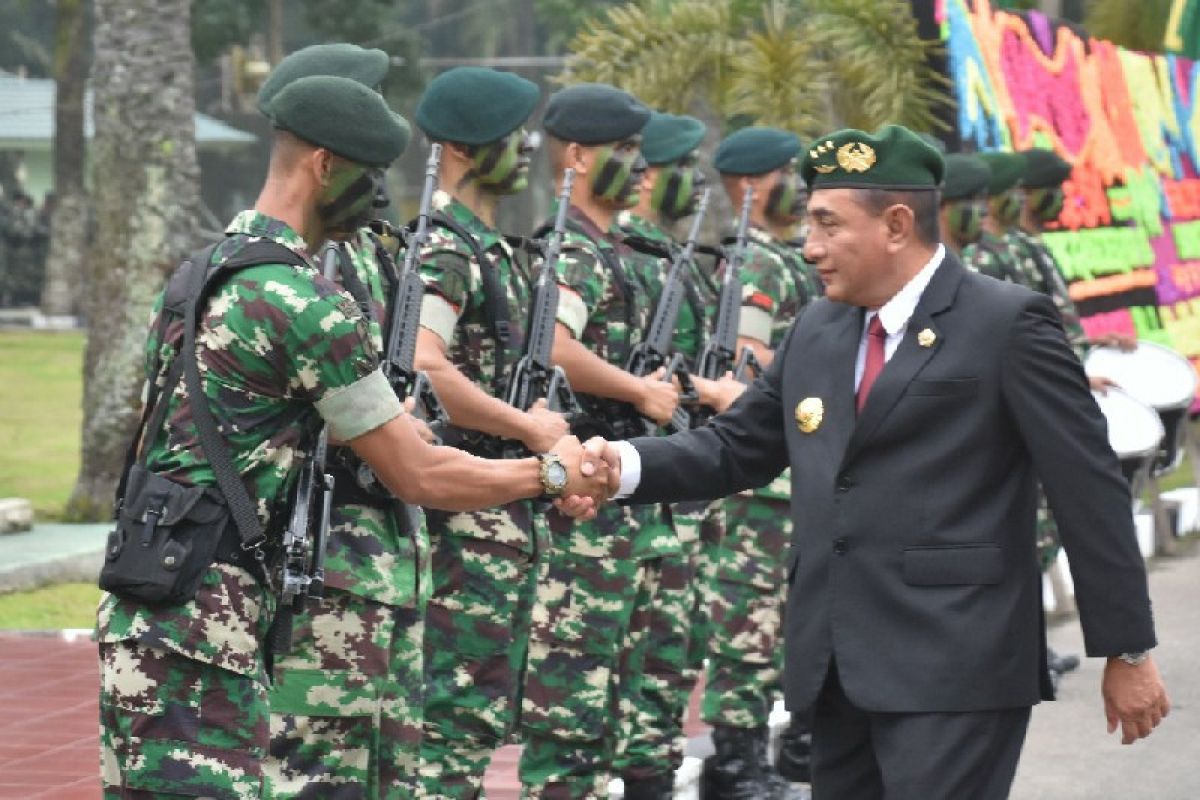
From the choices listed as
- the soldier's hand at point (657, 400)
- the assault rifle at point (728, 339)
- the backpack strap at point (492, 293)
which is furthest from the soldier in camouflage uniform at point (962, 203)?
the backpack strap at point (492, 293)

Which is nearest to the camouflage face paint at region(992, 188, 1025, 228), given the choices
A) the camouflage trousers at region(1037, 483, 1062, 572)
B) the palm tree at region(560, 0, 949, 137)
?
the camouflage trousers at region(1037, 483, 1062, 572)

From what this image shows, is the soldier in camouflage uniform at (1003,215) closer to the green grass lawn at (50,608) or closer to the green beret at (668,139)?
the green beret at (668,139)

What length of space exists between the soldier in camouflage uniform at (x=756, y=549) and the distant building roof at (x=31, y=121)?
124 ft

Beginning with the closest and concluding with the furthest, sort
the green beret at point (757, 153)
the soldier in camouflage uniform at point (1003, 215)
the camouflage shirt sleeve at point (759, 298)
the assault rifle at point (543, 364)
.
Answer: the assault rifle at point (543, 364) → the camouflage shirt sleeve at point (759, 298) → the green beret at point (757, 153) → the soldier in camouflage uniform at point (1003, 215)

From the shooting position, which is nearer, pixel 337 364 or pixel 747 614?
pixel 337 364

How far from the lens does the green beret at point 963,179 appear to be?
10188 mm

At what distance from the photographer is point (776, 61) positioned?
46.5 ft

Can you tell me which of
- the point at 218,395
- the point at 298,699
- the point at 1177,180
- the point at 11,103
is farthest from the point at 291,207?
the point at 11,103

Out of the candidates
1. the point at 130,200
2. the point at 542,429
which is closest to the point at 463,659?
the point at 542,429

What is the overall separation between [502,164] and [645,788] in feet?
7.01

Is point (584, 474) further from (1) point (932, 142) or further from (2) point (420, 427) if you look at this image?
(1) point (932, 142)

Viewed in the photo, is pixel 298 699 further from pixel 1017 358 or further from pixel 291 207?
pixel 1017 358

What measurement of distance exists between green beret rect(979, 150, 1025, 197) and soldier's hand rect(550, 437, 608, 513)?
21.1 ft

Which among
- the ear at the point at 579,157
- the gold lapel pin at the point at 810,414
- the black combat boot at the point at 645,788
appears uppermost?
the ear at the point at 579,157
